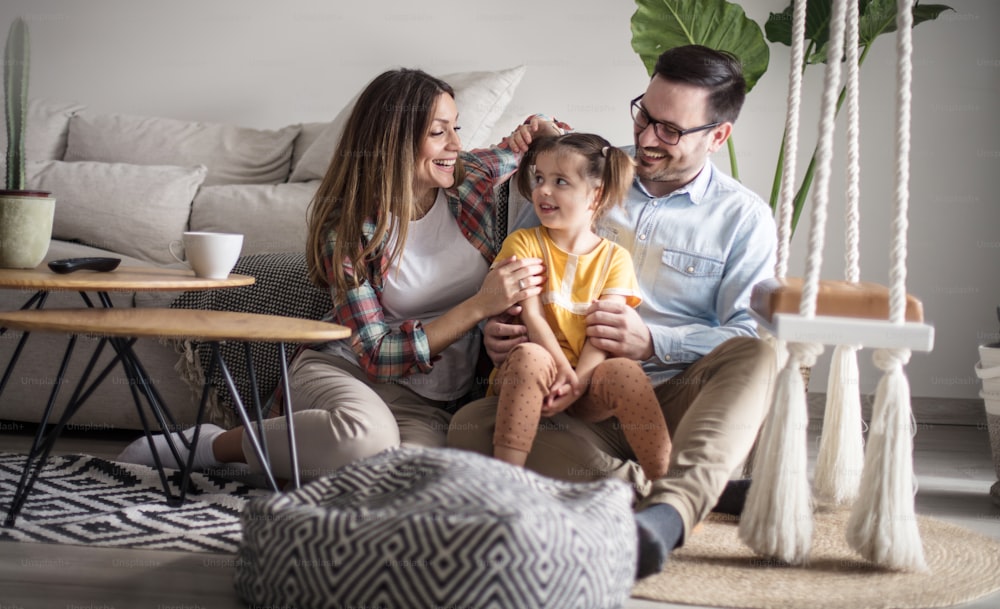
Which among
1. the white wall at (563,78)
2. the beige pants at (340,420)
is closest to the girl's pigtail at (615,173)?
the beige pants at (340,420)

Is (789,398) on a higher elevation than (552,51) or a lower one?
lower

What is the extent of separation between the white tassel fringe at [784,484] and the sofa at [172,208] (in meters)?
1.06

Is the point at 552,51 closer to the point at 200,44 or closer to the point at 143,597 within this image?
the point at 200,44

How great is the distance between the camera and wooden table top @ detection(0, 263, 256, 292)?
148 cm

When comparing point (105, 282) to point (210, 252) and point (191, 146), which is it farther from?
point (191, 146)

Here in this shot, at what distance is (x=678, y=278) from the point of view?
74.9 inches

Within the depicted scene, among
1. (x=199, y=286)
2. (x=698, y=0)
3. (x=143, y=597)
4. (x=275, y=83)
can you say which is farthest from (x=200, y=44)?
(x=143, y=597)

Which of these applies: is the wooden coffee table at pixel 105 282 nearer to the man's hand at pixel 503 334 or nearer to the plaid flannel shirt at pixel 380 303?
the plaid flannel shirt at pixel 380 303

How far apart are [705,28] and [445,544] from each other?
192cm

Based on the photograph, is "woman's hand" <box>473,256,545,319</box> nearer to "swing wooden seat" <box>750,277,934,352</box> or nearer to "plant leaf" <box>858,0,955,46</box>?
"swing wooden seat" <box>750,277,934,352</box>

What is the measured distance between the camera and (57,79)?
3.38 metres

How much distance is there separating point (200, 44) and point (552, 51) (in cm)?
121

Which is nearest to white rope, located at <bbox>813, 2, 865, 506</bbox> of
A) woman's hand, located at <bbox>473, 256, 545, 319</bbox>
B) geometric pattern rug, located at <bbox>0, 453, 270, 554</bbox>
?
woman's hand, located at <bbox>473, 256, 545, 319</bbox>

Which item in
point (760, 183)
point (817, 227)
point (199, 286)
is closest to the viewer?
point (817, 227)
